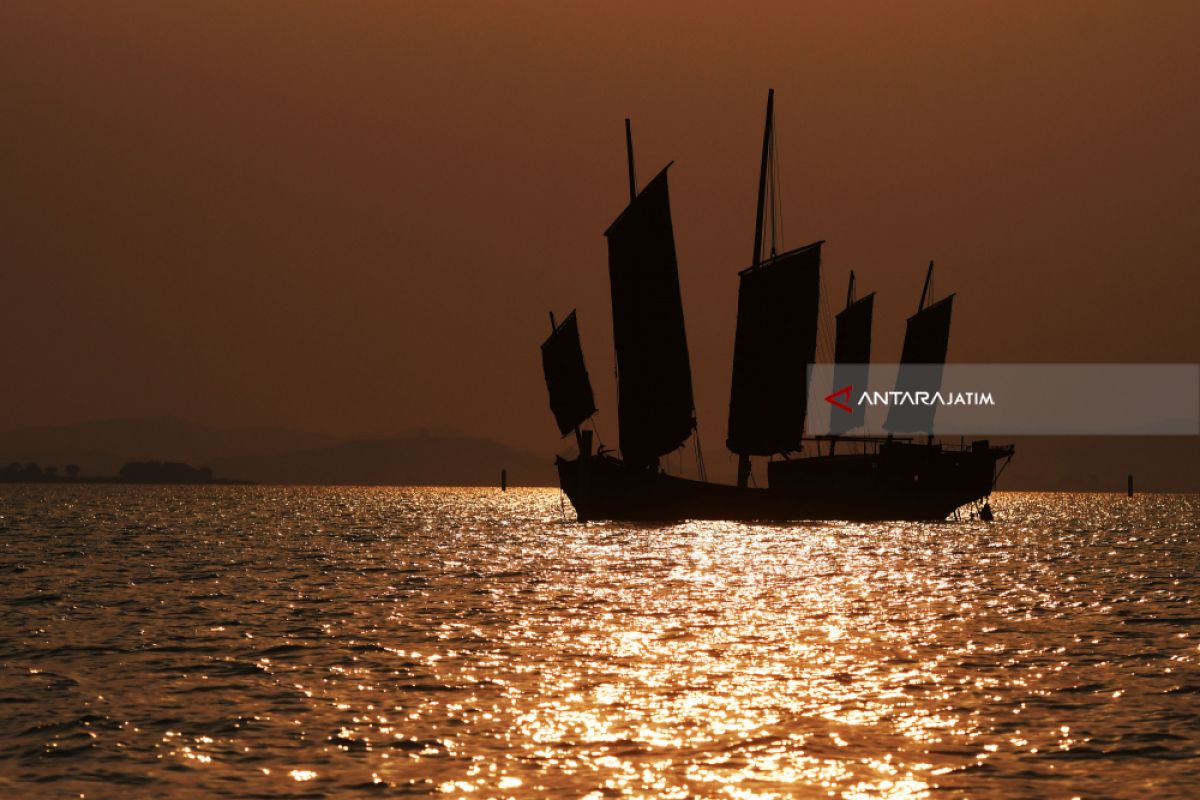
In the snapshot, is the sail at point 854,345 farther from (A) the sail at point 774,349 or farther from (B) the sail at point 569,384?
(B) the sail at point 569,384

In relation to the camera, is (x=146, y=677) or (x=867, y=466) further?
(x=867, y=466)

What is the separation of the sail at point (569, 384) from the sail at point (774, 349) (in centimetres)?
1037

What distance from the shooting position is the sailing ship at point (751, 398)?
82.8 meters

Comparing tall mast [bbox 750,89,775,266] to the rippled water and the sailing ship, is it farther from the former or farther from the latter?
the rippled water

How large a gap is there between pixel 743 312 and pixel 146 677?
70.3 meters

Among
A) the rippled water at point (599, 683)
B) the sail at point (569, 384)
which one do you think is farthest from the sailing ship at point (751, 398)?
the rippled water at point (599, 683)

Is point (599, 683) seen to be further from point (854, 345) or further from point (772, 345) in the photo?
point (854, 345)

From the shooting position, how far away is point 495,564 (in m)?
61.2

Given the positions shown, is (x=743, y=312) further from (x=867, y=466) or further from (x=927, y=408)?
(x=927, y=408)

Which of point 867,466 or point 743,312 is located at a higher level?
point 743,312

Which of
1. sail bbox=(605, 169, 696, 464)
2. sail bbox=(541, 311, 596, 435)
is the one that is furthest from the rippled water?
sail bbox=(541, 311, 596, 435)

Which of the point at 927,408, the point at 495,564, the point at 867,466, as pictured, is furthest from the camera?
the point at 927,408

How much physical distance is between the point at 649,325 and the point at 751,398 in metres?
13.1

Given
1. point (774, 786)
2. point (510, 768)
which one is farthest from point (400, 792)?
point (774, 786)
